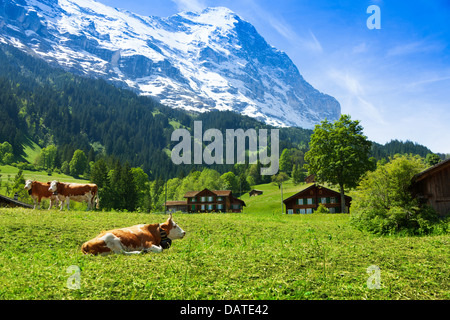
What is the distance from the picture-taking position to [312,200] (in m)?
83.6

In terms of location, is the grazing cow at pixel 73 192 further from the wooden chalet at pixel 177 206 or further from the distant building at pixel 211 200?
the wooden chalet at pixel 177 206

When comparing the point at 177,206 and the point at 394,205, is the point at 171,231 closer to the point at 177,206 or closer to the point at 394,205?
the point at 394,205

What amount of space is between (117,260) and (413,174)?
25.9m

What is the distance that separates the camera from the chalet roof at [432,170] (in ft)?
84.8

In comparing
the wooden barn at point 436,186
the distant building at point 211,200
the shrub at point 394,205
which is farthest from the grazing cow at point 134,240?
the distant building at point 211,200

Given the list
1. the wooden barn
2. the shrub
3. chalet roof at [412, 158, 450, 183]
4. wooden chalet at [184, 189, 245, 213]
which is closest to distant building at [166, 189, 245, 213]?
wooden chalet at [184, 189, 245, 213]

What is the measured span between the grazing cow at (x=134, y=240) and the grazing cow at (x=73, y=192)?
618 inches

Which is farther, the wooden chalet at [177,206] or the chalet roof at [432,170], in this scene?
the wooden chalet at [177,206]

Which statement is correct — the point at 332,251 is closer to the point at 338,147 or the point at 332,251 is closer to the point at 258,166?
the point at 338,147

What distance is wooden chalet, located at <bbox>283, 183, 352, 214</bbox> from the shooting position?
82.8 metres

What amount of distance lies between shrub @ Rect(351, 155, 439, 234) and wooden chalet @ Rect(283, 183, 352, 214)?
53904 millimetres

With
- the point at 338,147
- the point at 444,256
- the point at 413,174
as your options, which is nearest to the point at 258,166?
the point at 338,147

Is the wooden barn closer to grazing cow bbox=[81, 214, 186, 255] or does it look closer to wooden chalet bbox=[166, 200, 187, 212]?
grazing cow bbox=[81, 214, 186, 255]
